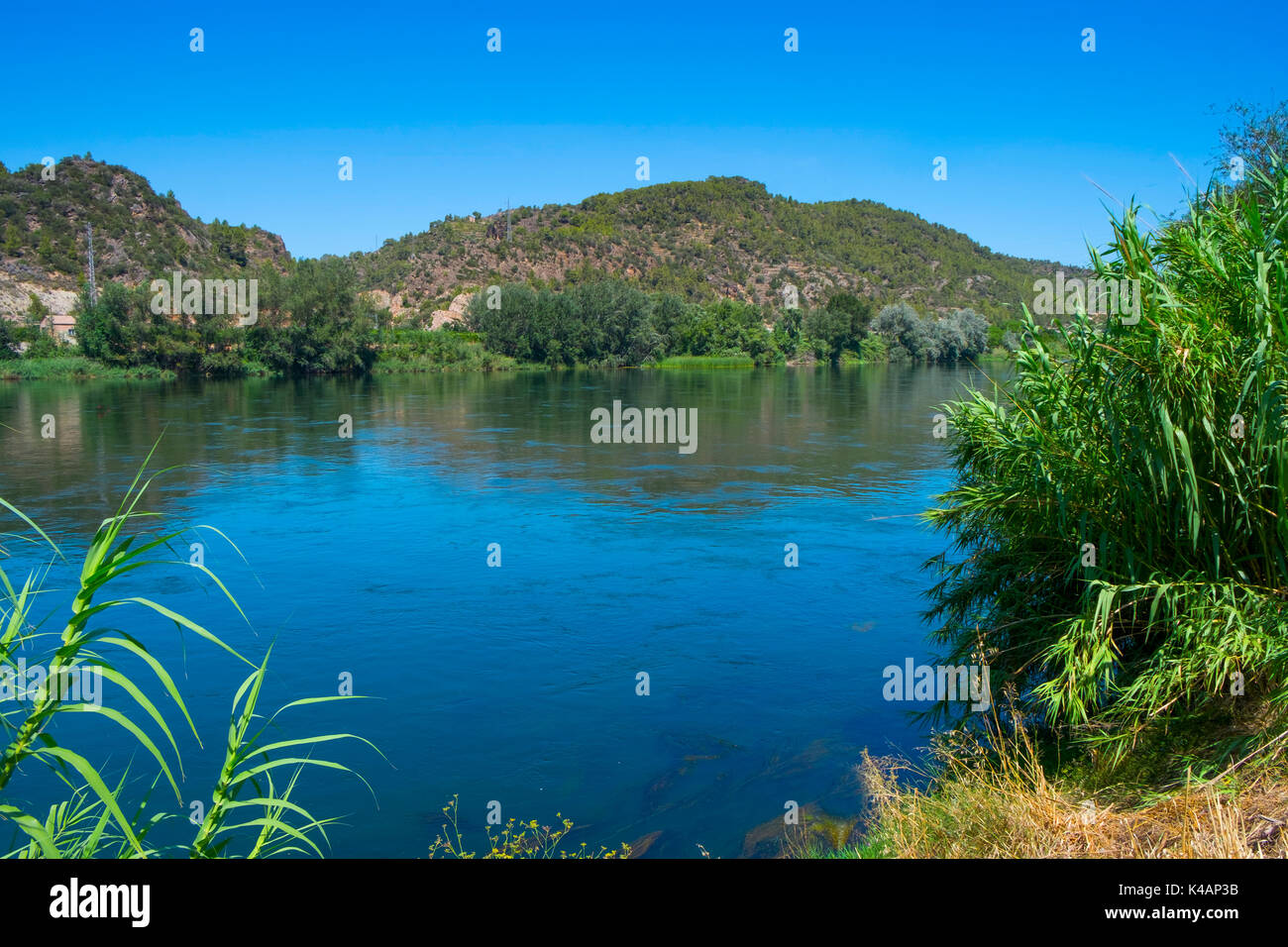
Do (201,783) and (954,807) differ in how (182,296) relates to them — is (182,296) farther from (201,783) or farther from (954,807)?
(954,807)

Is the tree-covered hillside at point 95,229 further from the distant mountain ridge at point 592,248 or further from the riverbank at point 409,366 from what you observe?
the riverbank at point 409,366

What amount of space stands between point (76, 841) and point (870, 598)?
1069 cm

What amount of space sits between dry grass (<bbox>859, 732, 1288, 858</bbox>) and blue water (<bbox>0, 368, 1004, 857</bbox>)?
1991 millimetres

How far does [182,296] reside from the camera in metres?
64.8

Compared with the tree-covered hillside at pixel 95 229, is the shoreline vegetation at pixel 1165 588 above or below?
below

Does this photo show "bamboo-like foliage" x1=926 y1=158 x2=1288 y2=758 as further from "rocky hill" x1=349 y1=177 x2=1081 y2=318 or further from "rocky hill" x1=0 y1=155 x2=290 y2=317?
"rocky hill" x1=349 y1=177 x2=1081 y2=318

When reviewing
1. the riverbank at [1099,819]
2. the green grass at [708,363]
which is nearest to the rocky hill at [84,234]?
the green grass at [708,363]

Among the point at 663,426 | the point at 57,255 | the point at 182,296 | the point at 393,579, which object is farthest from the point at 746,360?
the point at 393,579

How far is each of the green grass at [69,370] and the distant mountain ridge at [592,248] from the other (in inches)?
1327

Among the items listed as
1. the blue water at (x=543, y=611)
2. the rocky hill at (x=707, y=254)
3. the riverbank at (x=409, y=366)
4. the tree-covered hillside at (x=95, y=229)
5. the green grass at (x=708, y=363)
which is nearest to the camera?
the blue water at (x=543, y=611)

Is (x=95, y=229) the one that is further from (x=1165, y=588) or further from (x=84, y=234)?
(x=1165, y=588)

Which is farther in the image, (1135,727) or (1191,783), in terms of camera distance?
(1135,727)

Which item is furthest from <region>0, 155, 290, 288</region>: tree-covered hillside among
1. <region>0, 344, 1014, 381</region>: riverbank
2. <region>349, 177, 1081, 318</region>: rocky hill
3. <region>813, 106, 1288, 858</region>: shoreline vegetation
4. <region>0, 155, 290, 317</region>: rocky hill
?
<region>813, 106, 1288, 858</region>: shoreline vegetation

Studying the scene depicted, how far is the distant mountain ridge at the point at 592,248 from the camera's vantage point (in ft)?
334
